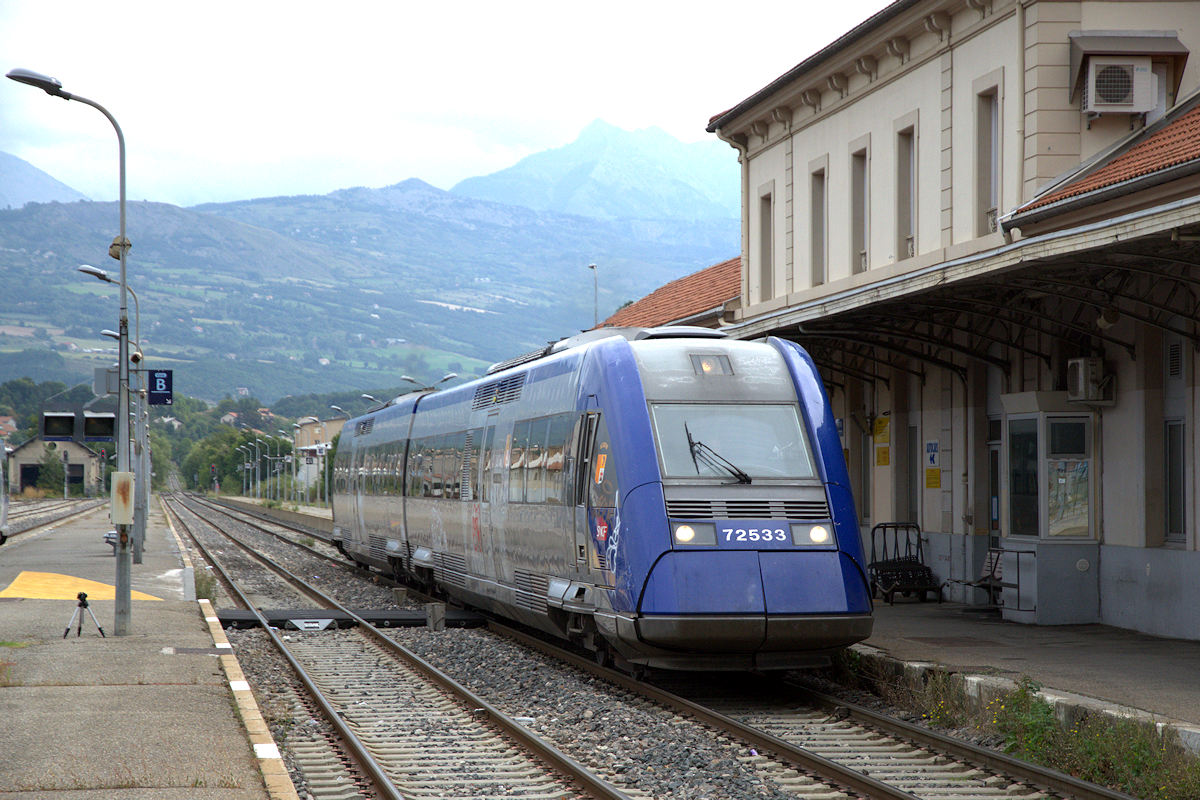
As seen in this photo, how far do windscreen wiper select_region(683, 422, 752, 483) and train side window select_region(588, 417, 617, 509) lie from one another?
2.29 feet

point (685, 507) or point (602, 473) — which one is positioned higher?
point (602, 473)

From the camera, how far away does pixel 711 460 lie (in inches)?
458

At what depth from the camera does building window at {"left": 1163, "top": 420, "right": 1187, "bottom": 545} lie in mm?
14000

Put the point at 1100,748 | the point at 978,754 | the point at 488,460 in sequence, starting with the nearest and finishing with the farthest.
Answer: the point at 1100,748 < the point at 978,754 < the point at 488,460

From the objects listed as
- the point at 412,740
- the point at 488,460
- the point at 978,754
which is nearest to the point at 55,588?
the point at 488,460

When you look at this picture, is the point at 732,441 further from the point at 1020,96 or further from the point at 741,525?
the point at 1020,96

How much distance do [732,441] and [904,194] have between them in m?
9.23

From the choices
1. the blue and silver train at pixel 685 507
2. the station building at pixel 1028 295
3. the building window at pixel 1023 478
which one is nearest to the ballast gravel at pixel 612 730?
the blue and silver train at pixel 685 507

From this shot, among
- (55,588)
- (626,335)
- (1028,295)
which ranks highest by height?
(1028,295)

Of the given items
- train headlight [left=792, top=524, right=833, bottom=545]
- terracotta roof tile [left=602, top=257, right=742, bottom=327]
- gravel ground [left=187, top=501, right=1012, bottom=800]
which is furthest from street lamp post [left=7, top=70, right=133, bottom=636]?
terracotta roof tile [left=602, top=257, right=742, bottom=327]

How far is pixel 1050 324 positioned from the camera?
15.6 metres

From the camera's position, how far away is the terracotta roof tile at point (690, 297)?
28.9 metres

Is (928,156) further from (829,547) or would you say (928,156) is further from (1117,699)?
(1117,699)

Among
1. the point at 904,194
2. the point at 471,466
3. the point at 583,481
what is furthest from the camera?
the point at 904,194
